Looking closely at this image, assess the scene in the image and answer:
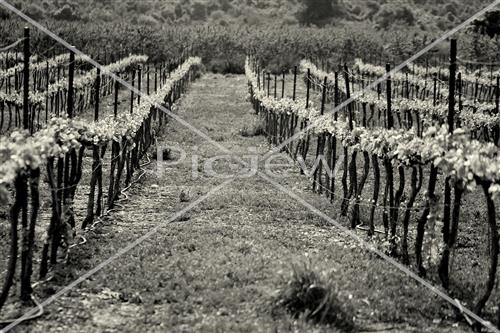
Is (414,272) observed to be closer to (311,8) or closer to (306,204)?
(306,204)

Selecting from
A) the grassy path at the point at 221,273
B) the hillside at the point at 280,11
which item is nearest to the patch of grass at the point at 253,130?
the grassy path at the point at 221,273

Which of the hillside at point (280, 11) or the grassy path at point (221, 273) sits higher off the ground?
the hillside at point (280, 11)

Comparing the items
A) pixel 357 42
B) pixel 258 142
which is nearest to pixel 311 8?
pixel 357 42

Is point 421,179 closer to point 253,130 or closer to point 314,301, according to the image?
point 314,301

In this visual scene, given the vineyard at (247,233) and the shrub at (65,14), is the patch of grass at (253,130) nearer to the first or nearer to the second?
the vineyard at (247,233)

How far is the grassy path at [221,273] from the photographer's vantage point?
7035 mm

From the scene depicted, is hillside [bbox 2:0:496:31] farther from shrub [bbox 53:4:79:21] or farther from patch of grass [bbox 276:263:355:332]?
patch of grass [bbox 276:263:355:332]

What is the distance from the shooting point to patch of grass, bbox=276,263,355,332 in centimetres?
688

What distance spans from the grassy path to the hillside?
64.8m

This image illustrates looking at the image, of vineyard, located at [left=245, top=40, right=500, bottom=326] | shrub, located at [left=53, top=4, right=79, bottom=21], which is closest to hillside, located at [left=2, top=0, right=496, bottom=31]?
shrub, located at [left=53, top=4, right=79, bottom=21]

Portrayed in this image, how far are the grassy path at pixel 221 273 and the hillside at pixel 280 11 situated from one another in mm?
64783

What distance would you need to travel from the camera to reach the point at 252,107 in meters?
28.5

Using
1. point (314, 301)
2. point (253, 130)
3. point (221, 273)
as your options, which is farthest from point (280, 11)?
point (314, 301)

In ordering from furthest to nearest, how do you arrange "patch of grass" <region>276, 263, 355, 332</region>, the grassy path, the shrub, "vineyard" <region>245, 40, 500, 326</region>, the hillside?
the hillside, the shrub, "vineyard" <region>245, 40, 500, 326</region>, the grassy path, "patch of grass" <region>276, 263, 355, 332</region>
